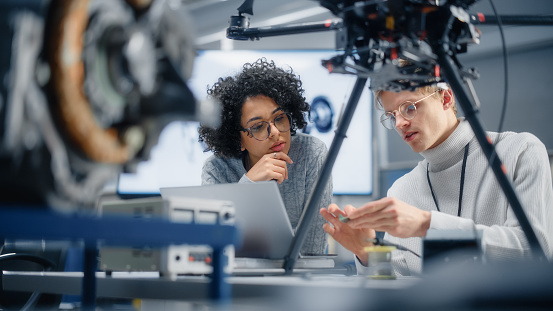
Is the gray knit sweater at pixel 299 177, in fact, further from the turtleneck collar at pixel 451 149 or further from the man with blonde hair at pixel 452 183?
the turtleneck collar at pixel 451 149

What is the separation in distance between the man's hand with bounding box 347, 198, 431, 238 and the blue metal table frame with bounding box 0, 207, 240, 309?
0.49 metres

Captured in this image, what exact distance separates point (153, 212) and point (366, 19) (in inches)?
19.5

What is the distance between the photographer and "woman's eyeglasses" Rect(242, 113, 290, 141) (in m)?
1.92

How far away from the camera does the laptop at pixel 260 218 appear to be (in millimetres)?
1263

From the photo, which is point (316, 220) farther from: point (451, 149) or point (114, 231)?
point (114, 231)

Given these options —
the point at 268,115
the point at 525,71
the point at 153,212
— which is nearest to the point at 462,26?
the point at 153,212

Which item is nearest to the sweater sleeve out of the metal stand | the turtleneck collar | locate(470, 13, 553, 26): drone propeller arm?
the turtleneck collar

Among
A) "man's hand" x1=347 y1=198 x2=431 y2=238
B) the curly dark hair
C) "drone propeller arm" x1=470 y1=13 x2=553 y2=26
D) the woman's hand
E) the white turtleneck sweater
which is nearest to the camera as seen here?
"drone propeller arm" x1=470 y1=13 x2=553 y2=26

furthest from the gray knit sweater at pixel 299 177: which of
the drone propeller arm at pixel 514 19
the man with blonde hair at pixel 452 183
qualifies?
the drone propeller arm at pixel 514 19

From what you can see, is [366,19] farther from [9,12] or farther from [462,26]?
[9,12]

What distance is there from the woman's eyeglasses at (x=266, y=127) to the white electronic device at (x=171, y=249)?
2.84 feet

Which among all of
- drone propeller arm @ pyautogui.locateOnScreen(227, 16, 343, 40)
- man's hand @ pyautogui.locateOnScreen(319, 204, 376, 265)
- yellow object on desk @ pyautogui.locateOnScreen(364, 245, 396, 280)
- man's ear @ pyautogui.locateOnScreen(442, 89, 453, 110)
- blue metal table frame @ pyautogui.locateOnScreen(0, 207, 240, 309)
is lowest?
yellow object on desk @ pyautogui.locateOnScreen(364, 245, 396, 280)

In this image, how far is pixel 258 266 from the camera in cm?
119

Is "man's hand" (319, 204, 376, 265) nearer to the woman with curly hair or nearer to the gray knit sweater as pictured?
the woman with curly hair
